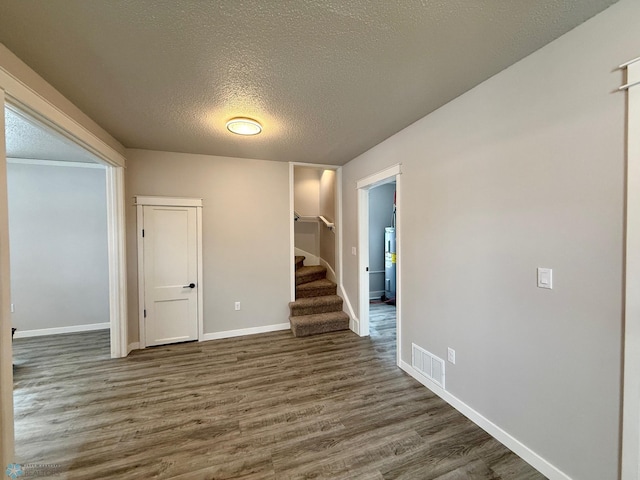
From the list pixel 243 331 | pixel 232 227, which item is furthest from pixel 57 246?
pixel 243 331

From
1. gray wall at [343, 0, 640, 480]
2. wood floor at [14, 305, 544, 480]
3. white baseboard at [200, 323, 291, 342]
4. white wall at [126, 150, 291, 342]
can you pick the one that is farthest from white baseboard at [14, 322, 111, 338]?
gray wall at [343, 0, 640, 480]

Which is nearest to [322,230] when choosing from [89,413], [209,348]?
[209,348]

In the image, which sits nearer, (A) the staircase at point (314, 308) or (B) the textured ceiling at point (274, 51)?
(B) the textured ceiling at point (274, 51)

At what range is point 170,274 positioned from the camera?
11.2ft

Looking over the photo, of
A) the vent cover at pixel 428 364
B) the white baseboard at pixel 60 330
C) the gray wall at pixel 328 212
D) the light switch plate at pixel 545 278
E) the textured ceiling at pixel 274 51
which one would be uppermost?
the textured ceiling at pixel 274 51

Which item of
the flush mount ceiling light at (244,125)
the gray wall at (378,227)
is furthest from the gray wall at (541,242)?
the gray wall at (378,227)

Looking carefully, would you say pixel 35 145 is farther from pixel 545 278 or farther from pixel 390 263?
pixel 390 263

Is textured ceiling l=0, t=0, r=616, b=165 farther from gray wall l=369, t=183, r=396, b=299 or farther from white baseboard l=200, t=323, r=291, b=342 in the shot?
gray wall l=369, t=183, r=396, b=299

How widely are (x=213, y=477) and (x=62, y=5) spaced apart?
271 centimetres

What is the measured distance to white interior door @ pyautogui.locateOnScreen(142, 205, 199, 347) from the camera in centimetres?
333

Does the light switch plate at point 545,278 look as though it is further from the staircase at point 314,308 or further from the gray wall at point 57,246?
the gray wall at point 57,246

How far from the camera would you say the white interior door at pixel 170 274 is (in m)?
3.33

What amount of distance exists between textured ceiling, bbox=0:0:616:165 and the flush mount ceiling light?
82mm

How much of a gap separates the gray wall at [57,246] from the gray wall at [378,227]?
519cm
